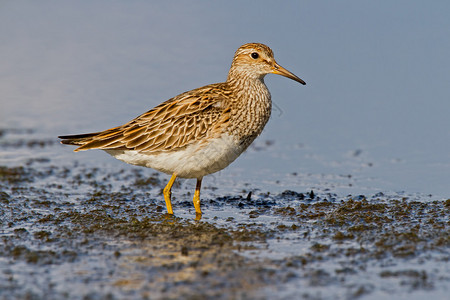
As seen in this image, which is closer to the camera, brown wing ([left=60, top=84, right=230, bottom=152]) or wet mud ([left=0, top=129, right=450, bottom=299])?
wet mud ([left=0, top=129, right=450, bottom=299])

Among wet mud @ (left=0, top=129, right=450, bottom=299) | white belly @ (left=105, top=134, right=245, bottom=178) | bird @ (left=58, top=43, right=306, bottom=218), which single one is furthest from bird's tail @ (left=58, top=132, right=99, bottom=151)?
wet mud @ (left=0, top=129, right=450, bottom=299)

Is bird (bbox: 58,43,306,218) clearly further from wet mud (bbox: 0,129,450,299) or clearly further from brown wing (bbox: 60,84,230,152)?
wet mud (bbox: 0,129,450,299)

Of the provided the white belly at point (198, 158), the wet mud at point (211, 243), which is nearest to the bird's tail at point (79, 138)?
the white belly at point (198, 158)

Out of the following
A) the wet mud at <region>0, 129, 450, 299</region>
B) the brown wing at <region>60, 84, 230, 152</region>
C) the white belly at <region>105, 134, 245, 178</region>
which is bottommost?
the wet mud at <region>0, 129, 450, 299</region>

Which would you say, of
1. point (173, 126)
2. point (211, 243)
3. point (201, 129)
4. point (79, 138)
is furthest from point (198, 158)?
point (79, 138)

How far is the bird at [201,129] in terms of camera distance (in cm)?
884

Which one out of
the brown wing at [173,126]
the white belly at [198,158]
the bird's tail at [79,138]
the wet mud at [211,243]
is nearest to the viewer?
the wet mud at [211,243]

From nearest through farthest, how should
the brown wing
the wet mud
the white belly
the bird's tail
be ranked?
the wet mud → the white belly → the brown wing → the bird's tail

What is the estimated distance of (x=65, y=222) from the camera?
859 cm

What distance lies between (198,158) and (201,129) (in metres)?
0.38

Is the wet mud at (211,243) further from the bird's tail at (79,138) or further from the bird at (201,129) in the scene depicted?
the bird's tail at (79,138)

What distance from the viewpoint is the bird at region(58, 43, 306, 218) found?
884 centimetres

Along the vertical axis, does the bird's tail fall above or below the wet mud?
above

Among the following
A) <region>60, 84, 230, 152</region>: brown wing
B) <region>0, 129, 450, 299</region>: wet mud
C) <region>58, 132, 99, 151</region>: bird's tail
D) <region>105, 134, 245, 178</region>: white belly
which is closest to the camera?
<region>0, 129, 450, 299</region>: wet mud
